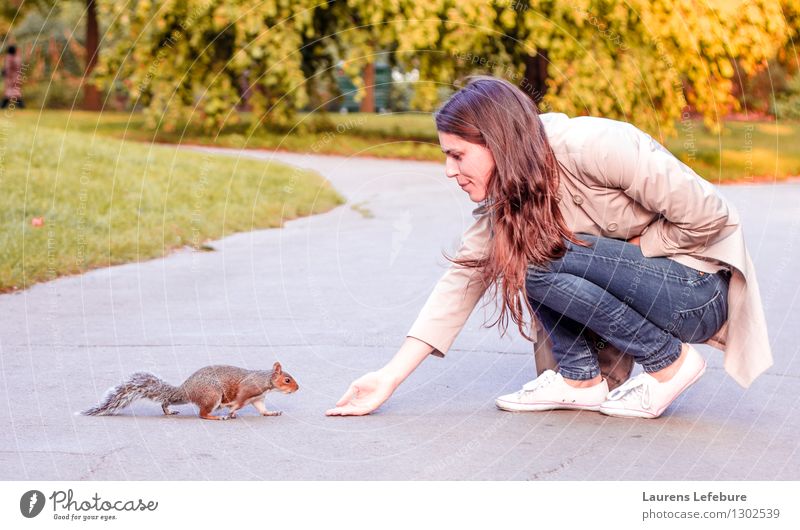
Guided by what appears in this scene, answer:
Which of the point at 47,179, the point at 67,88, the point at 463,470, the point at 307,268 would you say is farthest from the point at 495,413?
the point at 67,88

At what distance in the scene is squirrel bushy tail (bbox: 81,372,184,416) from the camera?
4288mm

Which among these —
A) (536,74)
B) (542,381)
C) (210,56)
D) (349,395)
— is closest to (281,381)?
(349,395)

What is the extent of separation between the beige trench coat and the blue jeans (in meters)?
0.06

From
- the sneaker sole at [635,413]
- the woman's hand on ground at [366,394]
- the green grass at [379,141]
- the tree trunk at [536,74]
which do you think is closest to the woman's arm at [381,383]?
the woman's hand on ground at [366,394]

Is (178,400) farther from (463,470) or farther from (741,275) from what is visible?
(741,275)

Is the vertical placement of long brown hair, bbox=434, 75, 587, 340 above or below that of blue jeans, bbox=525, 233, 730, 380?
above

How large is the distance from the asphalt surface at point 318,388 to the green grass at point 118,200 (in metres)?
0.35

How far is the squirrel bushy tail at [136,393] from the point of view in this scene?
4.29 metres

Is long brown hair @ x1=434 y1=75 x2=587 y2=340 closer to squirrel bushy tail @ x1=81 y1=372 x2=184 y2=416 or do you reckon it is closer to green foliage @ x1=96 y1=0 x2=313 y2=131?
squirrel bushy tail @ x1=81 y1=372 x2=184 y2=416

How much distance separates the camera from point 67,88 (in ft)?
89.1

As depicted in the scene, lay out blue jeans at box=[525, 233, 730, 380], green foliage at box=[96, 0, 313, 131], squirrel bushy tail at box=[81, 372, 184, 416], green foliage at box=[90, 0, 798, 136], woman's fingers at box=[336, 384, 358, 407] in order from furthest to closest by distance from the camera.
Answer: green foliage at box=[96, 0, 313, 131] < green foliage at box=[90, 0, 798, 136] < woman's fingers at box=[336, 384, 358, 407] < squirrel bushy tail at box=[81, 372, 184, 416] < blue jeans at box=[525, 233, 730, 380]

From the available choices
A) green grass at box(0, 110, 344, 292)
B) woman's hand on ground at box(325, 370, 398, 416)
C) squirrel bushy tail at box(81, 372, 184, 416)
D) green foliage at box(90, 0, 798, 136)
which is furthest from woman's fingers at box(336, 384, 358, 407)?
green foliage at box(90, 0, 798, 136)

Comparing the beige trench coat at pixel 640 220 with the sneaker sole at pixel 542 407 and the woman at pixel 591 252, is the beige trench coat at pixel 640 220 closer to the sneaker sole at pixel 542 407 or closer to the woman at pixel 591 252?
the woman at pixel 591 252

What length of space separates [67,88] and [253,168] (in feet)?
53.3
